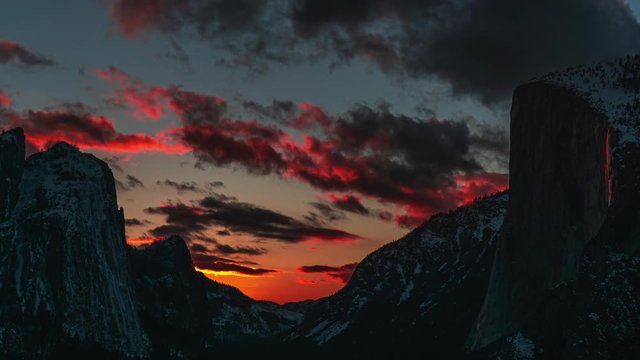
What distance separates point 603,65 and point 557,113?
1019 cm

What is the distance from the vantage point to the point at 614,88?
107 m

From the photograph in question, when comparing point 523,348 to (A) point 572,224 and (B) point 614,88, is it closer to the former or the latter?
(A) point 572,224

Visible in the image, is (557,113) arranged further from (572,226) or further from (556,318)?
(556,318)

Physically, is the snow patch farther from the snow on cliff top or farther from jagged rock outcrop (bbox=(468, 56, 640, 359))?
the snow on cliff top

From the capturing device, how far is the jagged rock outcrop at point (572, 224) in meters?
71.3

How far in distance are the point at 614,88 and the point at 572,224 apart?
20.8m

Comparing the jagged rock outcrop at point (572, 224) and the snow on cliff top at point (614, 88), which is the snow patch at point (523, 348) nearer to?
the jagged rock outcrop at point (572, 224)

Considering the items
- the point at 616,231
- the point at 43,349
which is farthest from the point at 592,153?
the point at 43,349

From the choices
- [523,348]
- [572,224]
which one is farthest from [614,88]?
[523,348]

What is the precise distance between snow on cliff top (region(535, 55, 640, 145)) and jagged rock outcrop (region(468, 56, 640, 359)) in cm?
20

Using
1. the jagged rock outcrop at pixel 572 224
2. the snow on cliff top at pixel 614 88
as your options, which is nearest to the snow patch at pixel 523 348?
the jagged rock outcrop at pixel 572 224

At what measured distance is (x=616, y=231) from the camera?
78.1 metres

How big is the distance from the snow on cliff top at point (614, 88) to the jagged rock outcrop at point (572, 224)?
20cm

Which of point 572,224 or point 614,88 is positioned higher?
point 614,88
